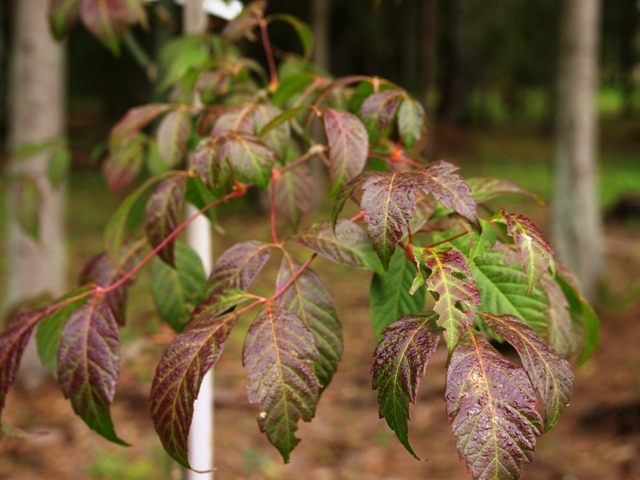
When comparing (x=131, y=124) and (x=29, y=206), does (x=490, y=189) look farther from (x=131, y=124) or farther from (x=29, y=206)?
(x=29, y=206)

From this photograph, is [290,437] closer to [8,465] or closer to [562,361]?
[562,361]

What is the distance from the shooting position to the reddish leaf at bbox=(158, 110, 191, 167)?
41.2 inches

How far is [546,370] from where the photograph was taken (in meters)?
0.60

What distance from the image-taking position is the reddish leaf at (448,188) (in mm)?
630

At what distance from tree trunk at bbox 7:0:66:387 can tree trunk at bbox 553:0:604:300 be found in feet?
11.0

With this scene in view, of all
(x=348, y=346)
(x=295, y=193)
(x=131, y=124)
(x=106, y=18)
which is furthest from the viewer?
(x=348, y=346)

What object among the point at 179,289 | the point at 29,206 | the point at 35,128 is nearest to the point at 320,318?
the point at 179,289

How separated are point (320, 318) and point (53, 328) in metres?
0.38

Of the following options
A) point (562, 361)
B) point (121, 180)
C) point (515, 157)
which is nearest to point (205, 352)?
point (562, 361)

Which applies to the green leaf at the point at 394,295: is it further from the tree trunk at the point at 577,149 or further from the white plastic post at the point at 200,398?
the tree trunk at the point at 577,149

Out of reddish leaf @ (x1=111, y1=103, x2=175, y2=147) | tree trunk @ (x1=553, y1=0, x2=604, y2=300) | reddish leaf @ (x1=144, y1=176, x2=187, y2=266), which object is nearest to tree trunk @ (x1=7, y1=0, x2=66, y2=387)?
reddish leaf @ (x1=111, y1=103, x2=175, y2=147)

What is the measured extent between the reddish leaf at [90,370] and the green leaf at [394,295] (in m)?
0.31

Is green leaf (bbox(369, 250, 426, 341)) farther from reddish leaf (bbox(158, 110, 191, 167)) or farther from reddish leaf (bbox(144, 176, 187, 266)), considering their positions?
reddish leaf (bbox(158, 110, 191, 167))

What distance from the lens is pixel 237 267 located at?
79 cm
